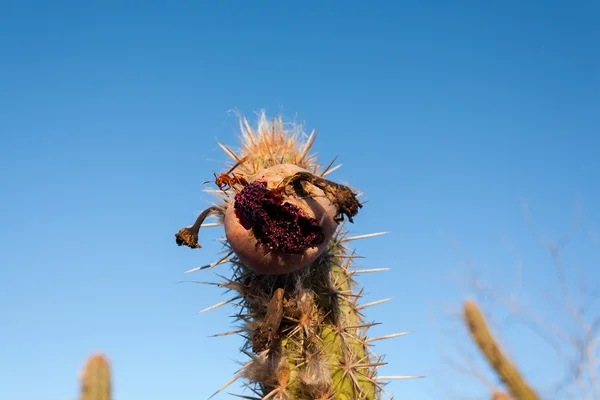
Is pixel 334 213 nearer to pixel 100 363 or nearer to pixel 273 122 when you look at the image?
pixel 273 122

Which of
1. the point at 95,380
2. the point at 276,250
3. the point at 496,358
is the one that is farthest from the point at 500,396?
the point at 95,380

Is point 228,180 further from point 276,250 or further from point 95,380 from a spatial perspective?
point 95,380

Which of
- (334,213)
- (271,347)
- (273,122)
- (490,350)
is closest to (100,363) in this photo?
(271,347)

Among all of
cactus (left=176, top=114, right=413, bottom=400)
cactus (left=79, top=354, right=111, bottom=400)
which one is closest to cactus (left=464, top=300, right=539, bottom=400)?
cactus (left=176, top=114, right=413, bottom=400)

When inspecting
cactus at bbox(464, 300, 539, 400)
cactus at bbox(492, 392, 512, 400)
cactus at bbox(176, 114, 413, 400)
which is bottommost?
cactus at bbox(492, 392, 512, 400)

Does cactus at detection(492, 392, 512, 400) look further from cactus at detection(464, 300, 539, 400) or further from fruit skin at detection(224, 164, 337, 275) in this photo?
fruit skin at detection(224, 164, 337, 275)

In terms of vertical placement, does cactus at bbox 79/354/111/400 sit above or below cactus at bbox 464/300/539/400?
above
